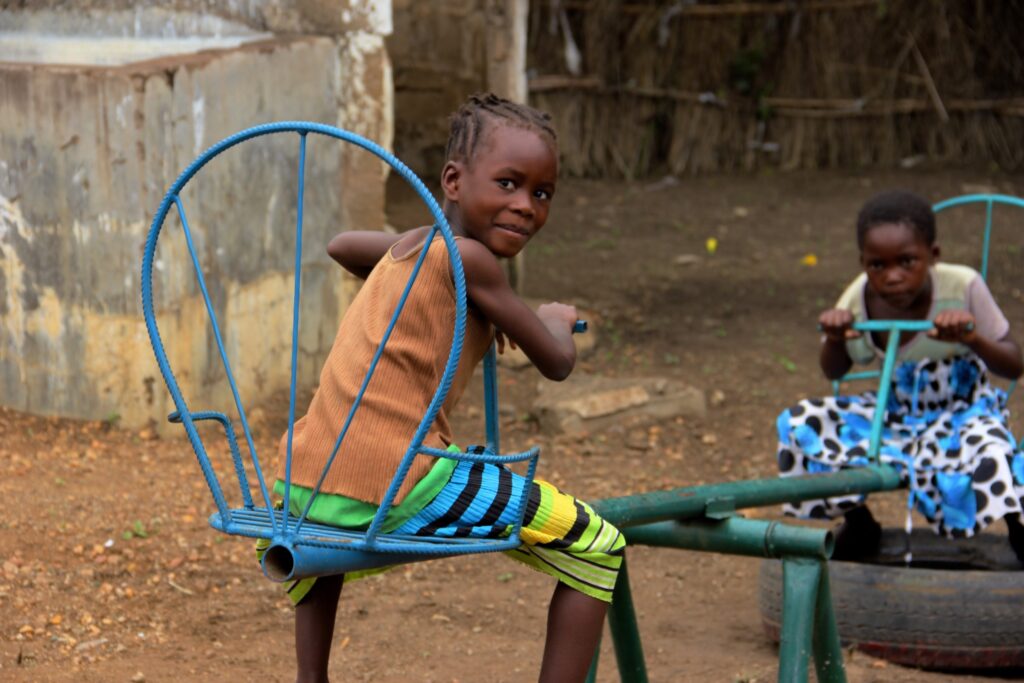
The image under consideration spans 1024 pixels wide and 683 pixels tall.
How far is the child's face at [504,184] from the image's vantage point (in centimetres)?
235

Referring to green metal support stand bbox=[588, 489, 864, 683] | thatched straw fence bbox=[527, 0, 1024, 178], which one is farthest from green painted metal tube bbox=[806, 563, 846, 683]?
thatched straw fence bbox=[527, 0, 1024, 178]

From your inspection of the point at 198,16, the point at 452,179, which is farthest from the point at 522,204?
the point at 198,16

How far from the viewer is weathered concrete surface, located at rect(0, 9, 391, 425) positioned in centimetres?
496

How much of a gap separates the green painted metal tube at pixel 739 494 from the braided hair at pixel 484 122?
76cm

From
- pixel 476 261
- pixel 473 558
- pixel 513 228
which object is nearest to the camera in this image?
pixel 476 261

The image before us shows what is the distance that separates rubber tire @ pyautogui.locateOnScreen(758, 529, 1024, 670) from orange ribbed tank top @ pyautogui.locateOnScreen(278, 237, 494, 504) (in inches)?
70.6

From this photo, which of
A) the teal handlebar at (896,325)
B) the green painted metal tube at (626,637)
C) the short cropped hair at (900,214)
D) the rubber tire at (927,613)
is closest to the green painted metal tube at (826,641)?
the green painted metal tube at (626,637)

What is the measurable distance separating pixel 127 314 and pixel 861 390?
3201 millimetres

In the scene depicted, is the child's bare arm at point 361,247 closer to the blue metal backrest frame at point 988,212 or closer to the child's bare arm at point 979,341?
the child's bare arm at point 979,341

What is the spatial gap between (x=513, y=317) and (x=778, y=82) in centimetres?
808

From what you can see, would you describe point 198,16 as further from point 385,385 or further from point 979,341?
point 385,385

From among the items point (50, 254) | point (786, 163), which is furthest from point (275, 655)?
point (786, 163)

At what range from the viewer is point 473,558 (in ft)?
14.9

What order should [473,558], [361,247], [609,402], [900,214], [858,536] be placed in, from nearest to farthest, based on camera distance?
1. [361,247]
2. [900,214]
3. [858,536]
4. [473,558]
5. [609,402]
